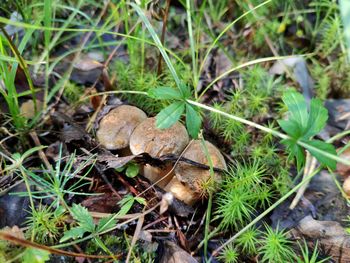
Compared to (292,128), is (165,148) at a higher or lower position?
lower

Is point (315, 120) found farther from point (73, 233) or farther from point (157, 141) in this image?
point (73, 233)

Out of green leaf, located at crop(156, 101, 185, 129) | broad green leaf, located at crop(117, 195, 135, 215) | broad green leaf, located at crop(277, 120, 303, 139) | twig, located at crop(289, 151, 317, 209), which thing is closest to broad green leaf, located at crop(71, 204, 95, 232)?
broad green leaf, located at crop(117, 195, 135, 215)

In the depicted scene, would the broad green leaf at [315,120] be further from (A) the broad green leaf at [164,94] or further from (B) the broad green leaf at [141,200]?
(B) the broad green leaf at [141,200]

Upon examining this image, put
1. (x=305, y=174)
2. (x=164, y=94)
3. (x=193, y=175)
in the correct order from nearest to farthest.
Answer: (x=164, y=94) < (x=193, y=175) < (x=305, y=174)

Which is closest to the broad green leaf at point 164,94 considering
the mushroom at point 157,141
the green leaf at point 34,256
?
the mushroom at point 157,141

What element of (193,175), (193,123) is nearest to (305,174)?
(193,175)

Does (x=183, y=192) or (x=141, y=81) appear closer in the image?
(x=183, y=192)

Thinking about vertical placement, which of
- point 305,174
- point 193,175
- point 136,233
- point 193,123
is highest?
point 193,123

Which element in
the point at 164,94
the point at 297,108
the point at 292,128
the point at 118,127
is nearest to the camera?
the point at 292,128
